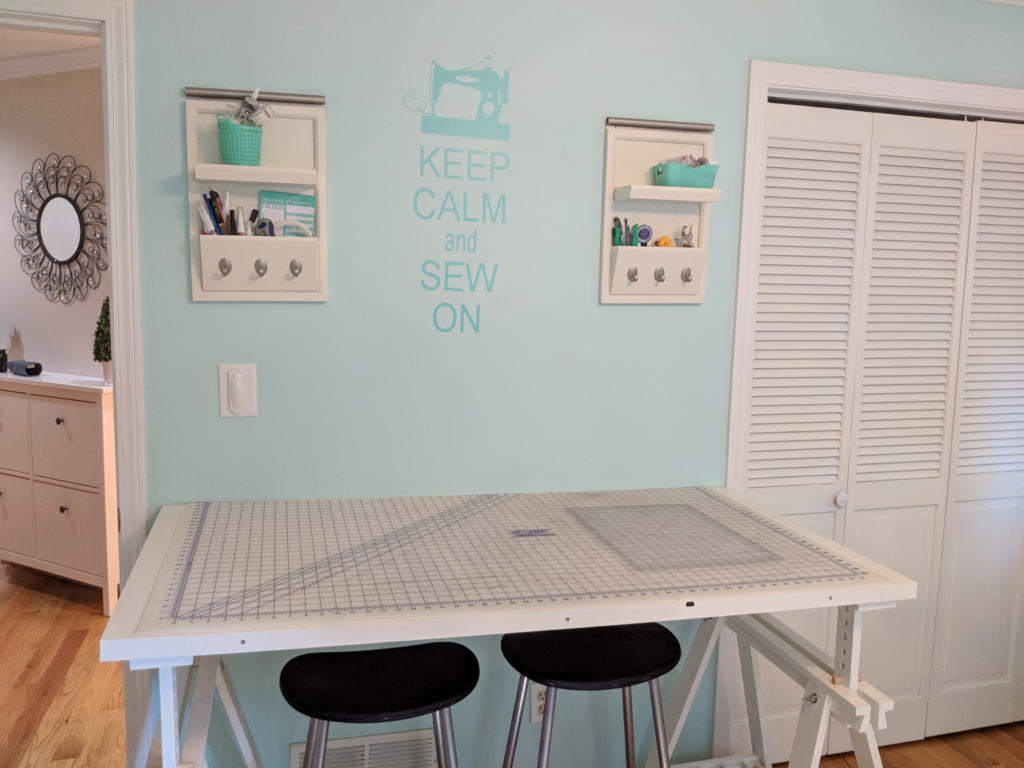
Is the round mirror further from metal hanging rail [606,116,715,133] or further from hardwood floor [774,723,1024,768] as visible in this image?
hardwood floor [774,723,1024,768]

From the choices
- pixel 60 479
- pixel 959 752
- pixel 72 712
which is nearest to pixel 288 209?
pixel 72 712

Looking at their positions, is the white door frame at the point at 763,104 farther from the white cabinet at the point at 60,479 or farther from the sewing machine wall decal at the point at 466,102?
the white cabinet at the point at 60,479

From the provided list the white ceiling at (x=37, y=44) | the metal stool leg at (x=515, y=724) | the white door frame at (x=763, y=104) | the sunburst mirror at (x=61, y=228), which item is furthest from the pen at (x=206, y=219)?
the white ceiling at (x=37, y=44)

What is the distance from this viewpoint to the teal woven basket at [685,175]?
1864mm

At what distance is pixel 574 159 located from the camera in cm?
188

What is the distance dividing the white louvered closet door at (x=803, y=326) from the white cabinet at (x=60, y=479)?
254 centimetres

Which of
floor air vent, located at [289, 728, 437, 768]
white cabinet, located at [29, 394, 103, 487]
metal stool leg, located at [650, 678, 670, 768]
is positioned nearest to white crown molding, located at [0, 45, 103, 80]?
white cabinet, located at [29, 394, 103, 487]

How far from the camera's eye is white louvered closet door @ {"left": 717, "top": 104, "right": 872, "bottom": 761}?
2057mm

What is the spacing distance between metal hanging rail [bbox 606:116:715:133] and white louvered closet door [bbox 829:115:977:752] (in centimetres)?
53

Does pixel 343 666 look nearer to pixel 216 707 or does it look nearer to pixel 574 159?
pixel 216 707

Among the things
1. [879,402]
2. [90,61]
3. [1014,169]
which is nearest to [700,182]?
[879,402]

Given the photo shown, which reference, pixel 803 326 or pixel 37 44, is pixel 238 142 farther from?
pixel 37 44

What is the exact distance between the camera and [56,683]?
268cm

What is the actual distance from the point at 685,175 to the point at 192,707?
1.57 meters
